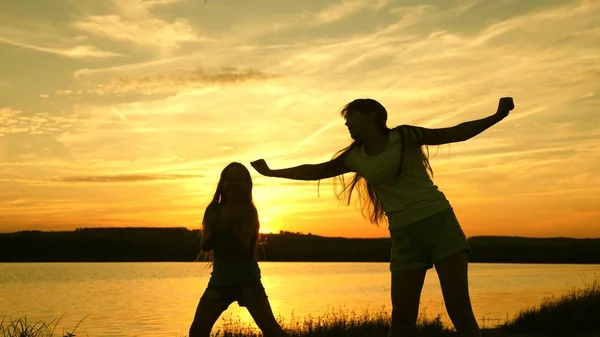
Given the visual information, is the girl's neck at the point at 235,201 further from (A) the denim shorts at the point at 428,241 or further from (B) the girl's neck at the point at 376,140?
(A) the denim shorts at the point at 428,241

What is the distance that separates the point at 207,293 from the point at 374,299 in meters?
29.0

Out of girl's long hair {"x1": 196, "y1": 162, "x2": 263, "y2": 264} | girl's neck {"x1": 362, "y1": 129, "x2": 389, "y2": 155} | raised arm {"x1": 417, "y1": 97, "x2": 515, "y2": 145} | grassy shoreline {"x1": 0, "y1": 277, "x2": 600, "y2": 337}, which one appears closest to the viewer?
raised arm {"x1": 417, "y1": 97, "x2": 515, "y2": 145}

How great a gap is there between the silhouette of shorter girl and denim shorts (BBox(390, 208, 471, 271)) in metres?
1.56

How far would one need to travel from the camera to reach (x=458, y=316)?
4852mm

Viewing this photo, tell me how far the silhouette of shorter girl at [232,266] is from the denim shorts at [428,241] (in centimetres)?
156

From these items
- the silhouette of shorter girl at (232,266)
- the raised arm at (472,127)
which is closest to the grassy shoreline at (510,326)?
the silhouette of shorter girl at (232,266)

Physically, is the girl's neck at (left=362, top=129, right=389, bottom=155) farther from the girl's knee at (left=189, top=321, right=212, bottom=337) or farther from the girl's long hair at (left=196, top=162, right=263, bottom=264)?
the girl's knee at (left=189, top=321, right=212, bottom=337)

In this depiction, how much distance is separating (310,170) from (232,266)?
121cm

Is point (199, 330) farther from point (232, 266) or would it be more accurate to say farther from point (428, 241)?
point (428, 241)

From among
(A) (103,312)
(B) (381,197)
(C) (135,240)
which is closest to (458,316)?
(B) (381,197)

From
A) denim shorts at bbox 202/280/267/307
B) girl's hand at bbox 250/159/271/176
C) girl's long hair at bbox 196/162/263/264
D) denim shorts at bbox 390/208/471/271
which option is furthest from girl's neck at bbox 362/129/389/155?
denim shorts at bbox 202/280/267/307

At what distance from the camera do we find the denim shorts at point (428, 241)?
4852 millimetres

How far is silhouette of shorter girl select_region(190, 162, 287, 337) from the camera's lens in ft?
20.2

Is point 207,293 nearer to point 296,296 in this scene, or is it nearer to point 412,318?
point 412,318
